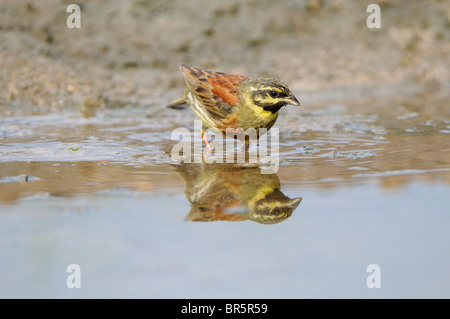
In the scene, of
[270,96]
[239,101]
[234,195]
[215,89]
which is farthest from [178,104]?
[234,195]

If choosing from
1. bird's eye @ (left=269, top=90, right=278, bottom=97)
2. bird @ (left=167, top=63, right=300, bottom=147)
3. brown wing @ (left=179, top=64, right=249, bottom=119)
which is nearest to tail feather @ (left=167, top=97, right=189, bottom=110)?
brown wing @ (left=179, top=64, right=249, bottom=119)

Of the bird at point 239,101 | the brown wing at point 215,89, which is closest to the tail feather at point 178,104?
the brown wing at point 215,89

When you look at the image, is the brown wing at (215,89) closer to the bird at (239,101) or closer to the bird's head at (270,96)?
the bird at (239,101)

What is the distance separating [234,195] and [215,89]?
2.49 meters

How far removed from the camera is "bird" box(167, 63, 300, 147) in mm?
6062

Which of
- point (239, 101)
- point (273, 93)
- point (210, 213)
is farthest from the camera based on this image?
point (239, 101)

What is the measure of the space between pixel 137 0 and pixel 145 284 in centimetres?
868

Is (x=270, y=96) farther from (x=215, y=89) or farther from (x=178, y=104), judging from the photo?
(x=178, y=104)

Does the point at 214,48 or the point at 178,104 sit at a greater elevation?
the point at 214,48

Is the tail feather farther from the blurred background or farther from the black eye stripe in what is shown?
the black eye stripe

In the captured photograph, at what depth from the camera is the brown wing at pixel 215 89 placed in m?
6.30

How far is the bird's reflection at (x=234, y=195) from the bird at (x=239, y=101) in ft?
3.35

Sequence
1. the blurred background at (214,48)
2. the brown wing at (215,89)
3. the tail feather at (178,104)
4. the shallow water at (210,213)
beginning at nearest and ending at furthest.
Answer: the shallow water at (210,213) < the brown wing at (215,89) < the tail feather at (178,104) < the blurred background at (214,48)

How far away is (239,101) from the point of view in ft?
20.5
